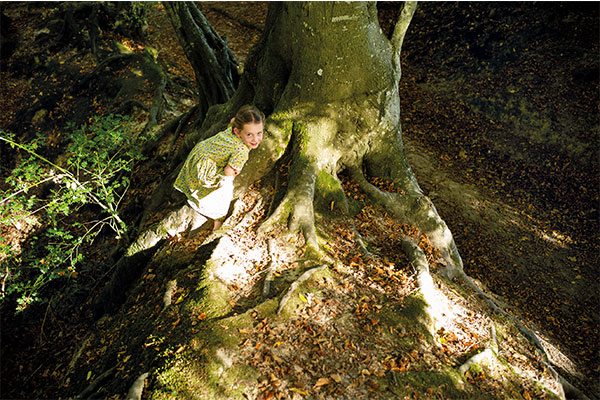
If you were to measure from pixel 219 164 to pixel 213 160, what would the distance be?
8 cm

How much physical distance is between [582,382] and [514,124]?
694cm

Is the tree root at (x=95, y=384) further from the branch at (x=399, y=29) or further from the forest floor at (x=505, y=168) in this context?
the branch at (x=399, y=29)

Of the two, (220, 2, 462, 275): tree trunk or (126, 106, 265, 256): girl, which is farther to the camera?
(220, 2, 462, 275): tree trunk

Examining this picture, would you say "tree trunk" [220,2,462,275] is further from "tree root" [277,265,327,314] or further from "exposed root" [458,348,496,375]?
"exposed root" [458,348,496,375]

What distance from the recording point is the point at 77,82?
9.82 metres

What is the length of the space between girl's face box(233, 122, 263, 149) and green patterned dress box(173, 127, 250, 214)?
62 mm

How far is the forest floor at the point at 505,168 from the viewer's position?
215 inches

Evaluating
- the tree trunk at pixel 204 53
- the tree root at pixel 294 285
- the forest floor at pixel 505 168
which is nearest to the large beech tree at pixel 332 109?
the tree root at pixel 294 285

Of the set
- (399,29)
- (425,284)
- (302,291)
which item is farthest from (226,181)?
(399,29)

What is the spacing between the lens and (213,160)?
358 cm

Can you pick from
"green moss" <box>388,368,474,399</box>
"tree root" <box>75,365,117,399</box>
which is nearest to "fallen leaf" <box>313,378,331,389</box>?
"green moss" <box>388,368,474,399</box>

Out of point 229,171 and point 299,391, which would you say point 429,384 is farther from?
point 229,171

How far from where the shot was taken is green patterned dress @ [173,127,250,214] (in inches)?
138

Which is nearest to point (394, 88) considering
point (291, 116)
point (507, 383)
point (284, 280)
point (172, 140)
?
point (291, 116)
